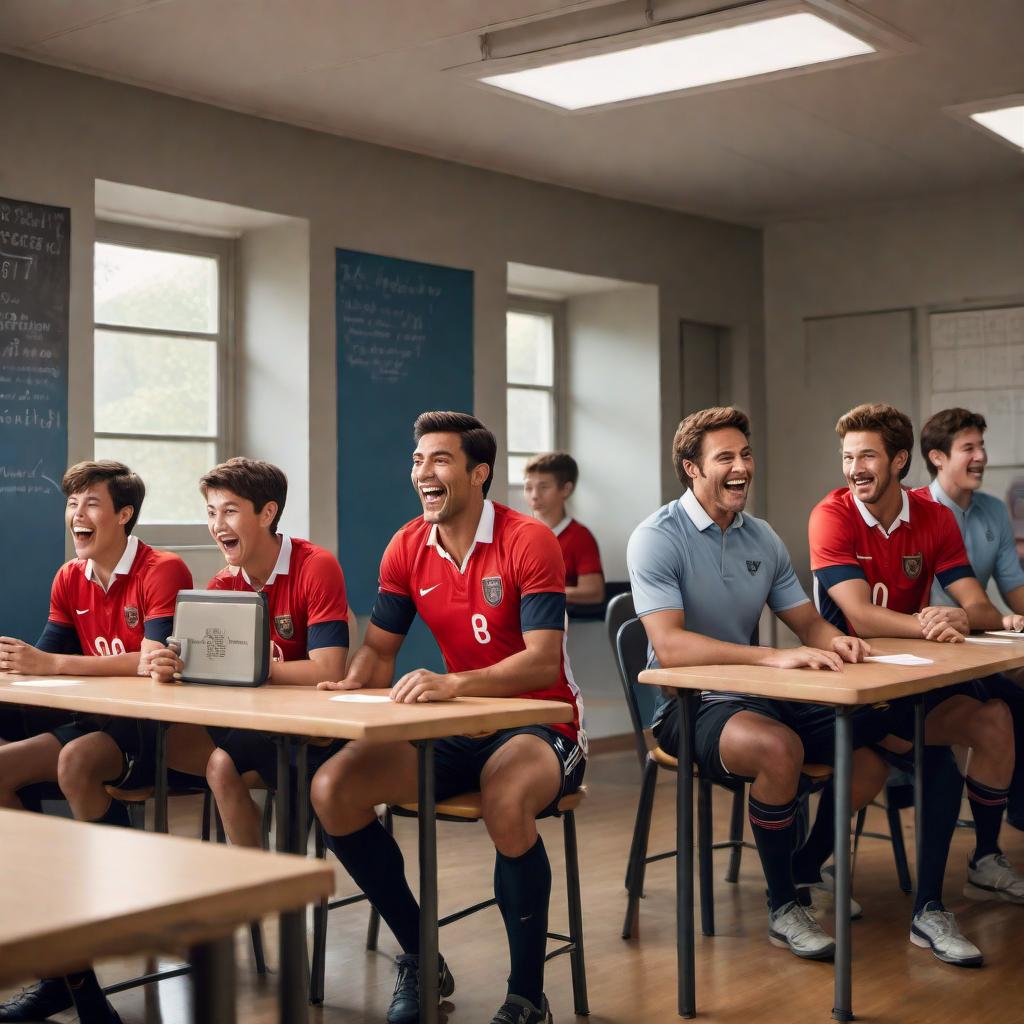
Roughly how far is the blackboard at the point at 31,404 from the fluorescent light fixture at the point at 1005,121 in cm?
351

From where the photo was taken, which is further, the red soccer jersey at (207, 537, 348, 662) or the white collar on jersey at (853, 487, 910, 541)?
the white collar on jersey at (853, 487, 910, 541)

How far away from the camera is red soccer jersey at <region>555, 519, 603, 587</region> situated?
6.28 metres

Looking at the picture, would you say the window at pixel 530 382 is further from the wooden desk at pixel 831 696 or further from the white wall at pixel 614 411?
the wooden desk at pixel 831 696

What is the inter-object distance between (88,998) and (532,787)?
0.94 meters

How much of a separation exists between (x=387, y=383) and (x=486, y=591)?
2.98m

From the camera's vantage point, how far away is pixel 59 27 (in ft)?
14.6

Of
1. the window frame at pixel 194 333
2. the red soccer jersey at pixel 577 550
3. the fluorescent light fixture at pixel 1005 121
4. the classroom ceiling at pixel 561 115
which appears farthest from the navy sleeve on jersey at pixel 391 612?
the fluorescent light fixture at pixel 1005 121

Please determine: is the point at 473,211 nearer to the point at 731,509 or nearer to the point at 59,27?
the point at 59,27

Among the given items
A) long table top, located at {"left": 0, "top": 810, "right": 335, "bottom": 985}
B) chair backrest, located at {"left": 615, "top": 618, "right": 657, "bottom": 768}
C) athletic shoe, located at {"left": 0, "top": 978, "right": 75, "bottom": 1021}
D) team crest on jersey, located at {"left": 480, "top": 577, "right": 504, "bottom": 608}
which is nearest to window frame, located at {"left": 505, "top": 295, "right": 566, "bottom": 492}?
chair backrest, located at {"left": 615, "top": 618, "right": 657, "bottom": 768}

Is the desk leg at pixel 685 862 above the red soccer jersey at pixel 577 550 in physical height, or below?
below

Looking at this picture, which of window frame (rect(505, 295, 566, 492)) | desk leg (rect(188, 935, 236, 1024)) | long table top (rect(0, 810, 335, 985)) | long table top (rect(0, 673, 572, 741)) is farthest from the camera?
window frame (rect(505, 295, 566, 492))

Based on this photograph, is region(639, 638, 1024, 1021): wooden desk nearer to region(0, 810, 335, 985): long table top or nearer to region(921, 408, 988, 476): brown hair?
region(921, 408, 988, 476): brown hair

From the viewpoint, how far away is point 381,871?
2.92 m

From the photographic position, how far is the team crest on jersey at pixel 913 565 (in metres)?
3.95
